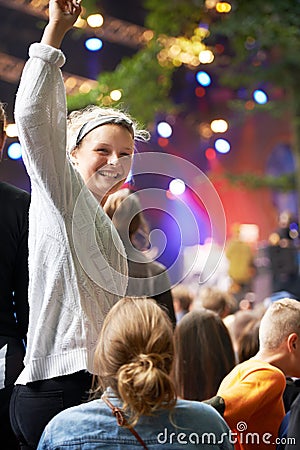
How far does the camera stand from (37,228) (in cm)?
163

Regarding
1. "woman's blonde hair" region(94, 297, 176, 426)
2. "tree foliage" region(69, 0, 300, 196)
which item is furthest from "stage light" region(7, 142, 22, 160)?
"woman's blonde hair" region(94, 297, 176, 426)

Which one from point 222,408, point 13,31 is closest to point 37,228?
point 222,408

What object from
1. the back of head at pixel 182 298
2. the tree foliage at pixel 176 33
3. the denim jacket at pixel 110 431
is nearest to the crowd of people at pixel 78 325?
the denim jacket at pixel 110 431

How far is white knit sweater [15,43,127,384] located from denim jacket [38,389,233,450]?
0.08 m

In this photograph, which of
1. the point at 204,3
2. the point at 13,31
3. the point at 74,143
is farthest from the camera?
the point at 204,3

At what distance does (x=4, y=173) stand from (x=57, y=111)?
3.54 meters

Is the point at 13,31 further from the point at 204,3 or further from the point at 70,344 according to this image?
the point at 70,344

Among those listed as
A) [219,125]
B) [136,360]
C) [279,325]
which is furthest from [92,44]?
[219,125]

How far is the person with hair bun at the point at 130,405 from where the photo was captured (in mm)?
1559

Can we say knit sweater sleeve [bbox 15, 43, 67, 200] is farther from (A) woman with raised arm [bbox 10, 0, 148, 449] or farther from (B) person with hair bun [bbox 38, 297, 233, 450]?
(B) person with hair bun [bbox 38, 297, 233, 450]

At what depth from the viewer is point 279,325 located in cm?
232

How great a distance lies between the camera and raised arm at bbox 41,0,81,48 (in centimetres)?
163

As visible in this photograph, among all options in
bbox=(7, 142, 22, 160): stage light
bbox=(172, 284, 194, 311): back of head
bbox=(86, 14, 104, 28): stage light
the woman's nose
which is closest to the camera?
the woman's nose

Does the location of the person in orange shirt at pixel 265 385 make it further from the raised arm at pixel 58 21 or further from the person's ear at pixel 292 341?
the raised arm at pixel 58 21
